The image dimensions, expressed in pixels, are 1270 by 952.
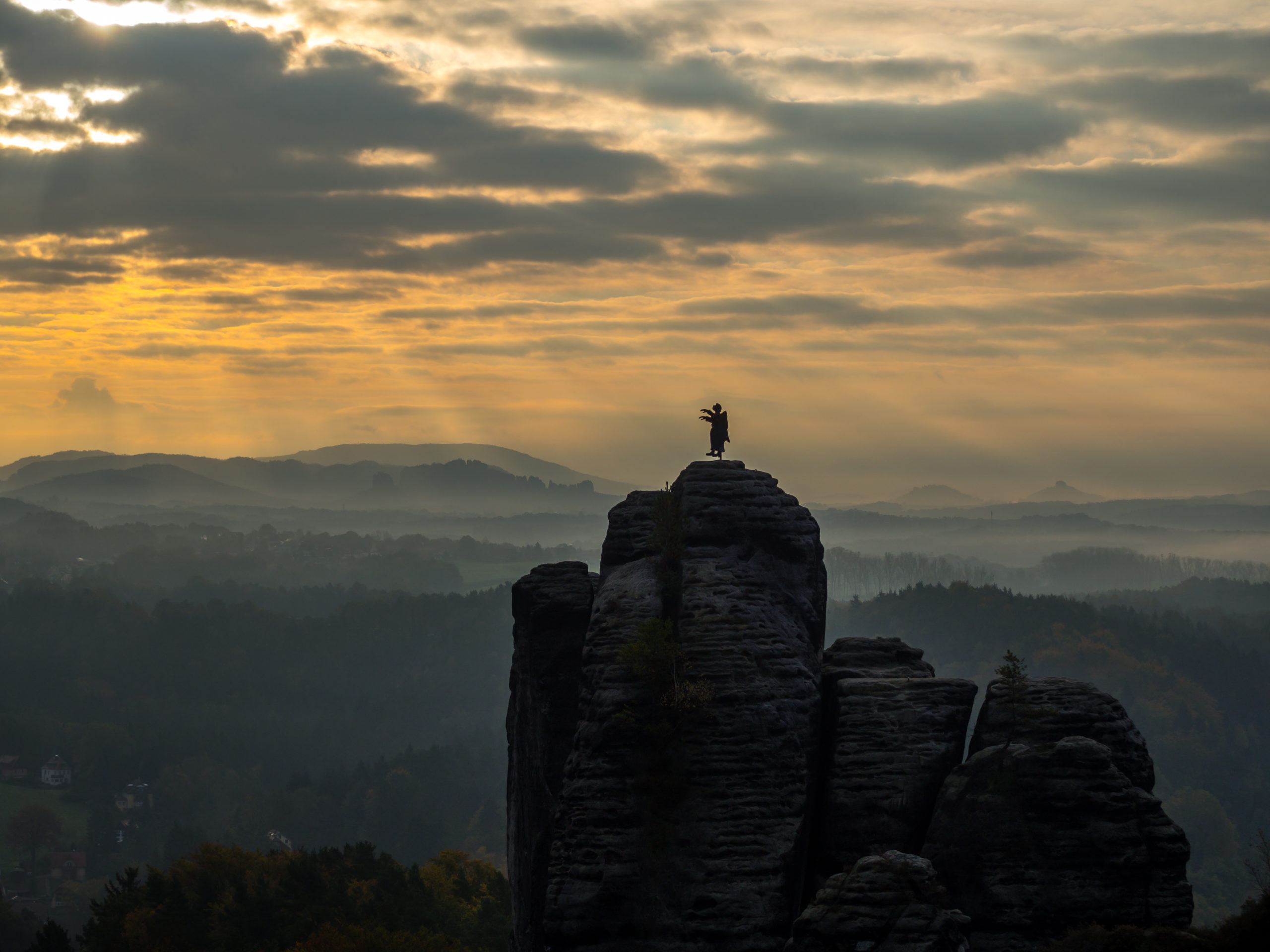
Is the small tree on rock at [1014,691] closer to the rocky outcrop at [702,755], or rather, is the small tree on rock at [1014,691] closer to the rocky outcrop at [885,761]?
the rocky outcrop at [885,761]

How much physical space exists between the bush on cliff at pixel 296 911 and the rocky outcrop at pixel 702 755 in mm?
55386

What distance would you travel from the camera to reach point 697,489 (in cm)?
5441

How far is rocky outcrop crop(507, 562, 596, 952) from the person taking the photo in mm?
55875

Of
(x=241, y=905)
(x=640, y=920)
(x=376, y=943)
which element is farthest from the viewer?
(x=241, y=905)

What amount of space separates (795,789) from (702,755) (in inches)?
144

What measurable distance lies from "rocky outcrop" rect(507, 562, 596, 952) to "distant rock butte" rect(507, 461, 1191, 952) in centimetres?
230

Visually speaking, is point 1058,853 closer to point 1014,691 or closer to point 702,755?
point 1014,691

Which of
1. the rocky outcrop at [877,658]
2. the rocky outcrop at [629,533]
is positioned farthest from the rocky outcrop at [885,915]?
the rocky outcrop at [629,533]

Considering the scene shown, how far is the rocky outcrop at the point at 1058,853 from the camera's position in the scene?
4034cm

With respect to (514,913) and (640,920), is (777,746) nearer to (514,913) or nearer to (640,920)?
(640,920)

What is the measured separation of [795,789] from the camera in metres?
43.8

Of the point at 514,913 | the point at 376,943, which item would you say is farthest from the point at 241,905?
the point at 514,913

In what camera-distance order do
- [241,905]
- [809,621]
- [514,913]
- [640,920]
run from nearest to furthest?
1. [640,920]
2. [809,621]
3. [514,913]
4. [241,905]

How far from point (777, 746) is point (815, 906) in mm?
8569
